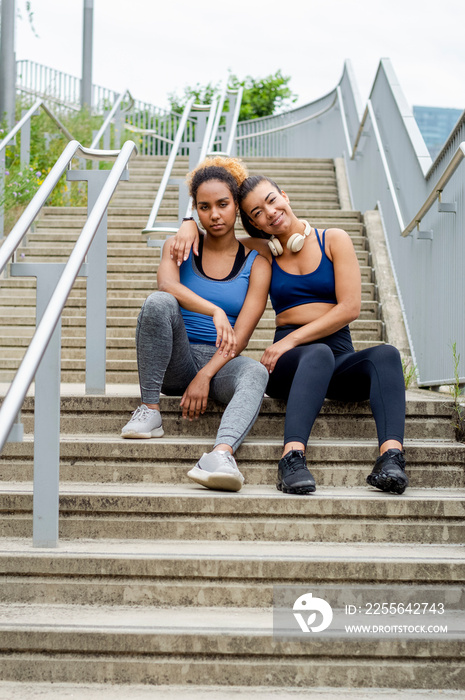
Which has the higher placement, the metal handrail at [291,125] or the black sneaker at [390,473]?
the metal handrail at [291,125]

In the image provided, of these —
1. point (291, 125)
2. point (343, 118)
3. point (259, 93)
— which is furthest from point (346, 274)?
point (259, 93)

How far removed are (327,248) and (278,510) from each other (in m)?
1.09

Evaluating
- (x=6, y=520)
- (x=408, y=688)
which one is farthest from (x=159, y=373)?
(x=408, y=688)

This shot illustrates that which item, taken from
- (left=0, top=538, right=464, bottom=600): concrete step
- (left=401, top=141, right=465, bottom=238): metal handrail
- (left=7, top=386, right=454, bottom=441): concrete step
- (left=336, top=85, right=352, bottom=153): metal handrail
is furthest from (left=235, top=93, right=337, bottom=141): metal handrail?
(left=0, top=538, right=464, bottom=600): concrete step

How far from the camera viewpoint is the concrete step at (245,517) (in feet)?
7.77

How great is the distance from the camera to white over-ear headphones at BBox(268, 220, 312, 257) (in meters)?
2.91

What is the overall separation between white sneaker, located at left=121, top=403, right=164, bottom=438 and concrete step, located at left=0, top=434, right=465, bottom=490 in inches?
1.5

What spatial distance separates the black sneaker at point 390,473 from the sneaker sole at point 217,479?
446 millimetres

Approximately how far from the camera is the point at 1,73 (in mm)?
7109

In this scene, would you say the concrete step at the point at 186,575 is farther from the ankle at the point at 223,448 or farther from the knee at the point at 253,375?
the knee at the point at 253,375

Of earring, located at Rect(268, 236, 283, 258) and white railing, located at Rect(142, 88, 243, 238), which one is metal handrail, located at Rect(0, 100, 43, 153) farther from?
earring, located at Rect(268, 236, 283, 258)

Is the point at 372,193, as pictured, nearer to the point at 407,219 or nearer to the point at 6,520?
the point at 407,219

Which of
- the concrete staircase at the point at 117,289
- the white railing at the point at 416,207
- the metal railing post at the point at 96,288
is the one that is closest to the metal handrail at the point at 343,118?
the white railing at the point at 416,207

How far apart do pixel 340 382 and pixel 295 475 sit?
0.54 metres
